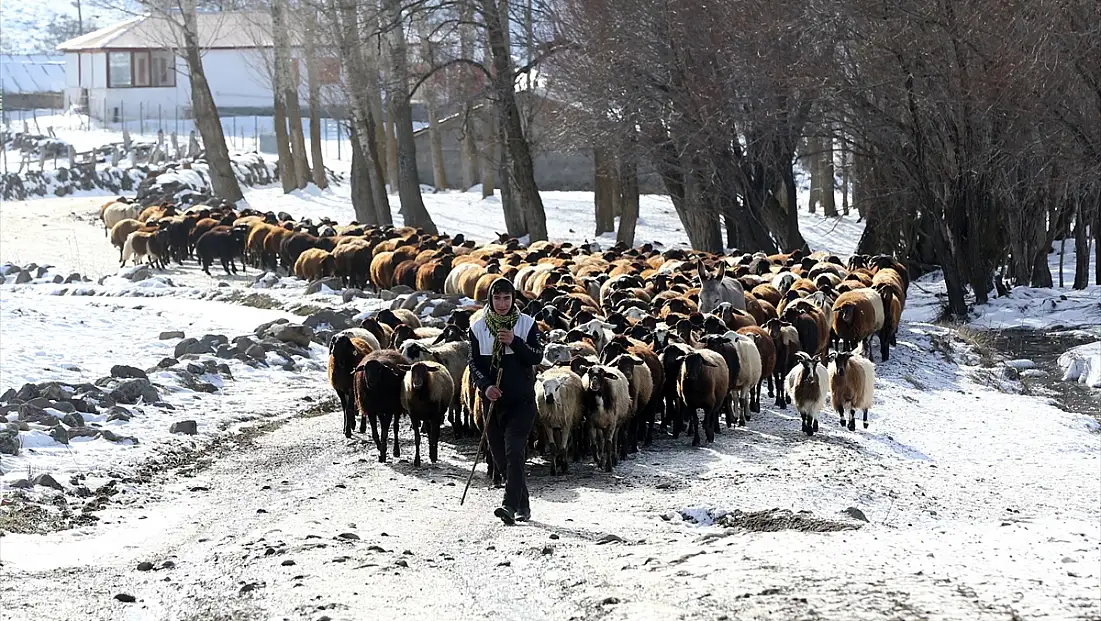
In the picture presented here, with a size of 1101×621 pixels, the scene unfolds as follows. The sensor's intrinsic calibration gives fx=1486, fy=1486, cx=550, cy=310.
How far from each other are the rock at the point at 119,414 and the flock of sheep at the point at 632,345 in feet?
6.91

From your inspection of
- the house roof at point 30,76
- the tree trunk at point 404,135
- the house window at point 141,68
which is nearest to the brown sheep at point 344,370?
the tree trunk at point 404,135

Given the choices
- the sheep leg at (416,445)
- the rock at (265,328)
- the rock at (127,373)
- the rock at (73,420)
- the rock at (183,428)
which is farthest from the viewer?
the rock at (265,328)

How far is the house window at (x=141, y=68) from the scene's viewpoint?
3073 inches

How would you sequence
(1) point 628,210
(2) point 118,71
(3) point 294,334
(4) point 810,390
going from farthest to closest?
1. (2) point 118,71
2. (1) point 628,210
3. (3) point 294,334
4. (4) point 810,390

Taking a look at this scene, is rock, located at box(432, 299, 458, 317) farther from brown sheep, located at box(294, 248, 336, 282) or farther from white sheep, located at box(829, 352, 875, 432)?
white sheep, located at box(829, 352, 875, 432)

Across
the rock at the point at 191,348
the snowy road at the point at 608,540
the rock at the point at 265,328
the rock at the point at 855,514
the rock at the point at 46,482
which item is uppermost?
the rock at the point at 265,328

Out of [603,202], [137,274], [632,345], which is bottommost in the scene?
[632,345]

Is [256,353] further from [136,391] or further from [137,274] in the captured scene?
[137,274]

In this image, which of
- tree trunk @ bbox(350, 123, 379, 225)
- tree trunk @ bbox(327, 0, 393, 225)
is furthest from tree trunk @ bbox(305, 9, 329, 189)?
tree trunk @ bbox(327, 0, 393, 225)

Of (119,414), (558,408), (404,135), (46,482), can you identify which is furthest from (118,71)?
(558,408)

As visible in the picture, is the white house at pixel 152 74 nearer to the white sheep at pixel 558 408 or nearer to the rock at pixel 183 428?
the rock at pixel 183 428

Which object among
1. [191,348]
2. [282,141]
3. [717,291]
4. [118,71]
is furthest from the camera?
[118,71]

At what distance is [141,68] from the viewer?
78.4m

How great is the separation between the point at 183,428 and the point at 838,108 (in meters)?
16.4
